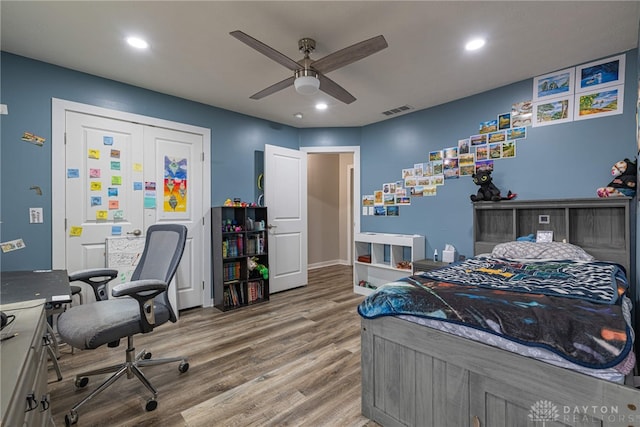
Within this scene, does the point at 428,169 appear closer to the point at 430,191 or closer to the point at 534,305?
the point at 430,191

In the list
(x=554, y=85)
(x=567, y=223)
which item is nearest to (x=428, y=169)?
(x=554, y=85)

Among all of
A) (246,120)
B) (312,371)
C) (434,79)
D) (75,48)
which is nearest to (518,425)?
(312,371)

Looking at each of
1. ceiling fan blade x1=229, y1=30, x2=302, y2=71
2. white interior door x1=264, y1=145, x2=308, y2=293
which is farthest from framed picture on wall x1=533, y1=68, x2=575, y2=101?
white interior door x1=264, y1=145, x2=308, y2=293

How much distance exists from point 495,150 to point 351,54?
225 centimetres

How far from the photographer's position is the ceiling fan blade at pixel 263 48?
5.88ft

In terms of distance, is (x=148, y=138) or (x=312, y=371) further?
(x=148, y=138)

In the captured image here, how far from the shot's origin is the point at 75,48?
8.11ft

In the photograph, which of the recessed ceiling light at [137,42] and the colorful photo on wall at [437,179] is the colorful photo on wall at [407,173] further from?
the recessed ceiling light at [137,42]

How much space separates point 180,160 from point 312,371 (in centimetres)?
285

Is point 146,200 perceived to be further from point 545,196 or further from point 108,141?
point 545,196

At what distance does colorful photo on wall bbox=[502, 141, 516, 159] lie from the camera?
321 centimetres

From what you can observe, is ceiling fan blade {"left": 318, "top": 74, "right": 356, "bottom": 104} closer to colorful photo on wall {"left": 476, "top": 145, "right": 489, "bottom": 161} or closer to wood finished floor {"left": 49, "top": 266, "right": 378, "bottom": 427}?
colorful photo on wall {"left": 476, "top": 145, "right": 489, "bottom": 161}

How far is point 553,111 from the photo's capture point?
2945 mm

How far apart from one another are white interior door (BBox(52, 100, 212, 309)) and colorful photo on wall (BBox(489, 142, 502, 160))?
11.4 feet
